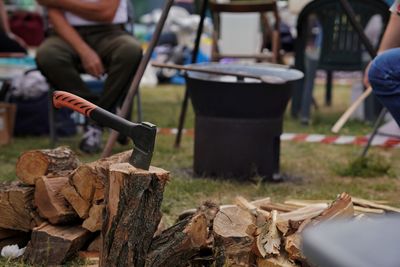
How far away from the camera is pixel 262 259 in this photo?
2963mm

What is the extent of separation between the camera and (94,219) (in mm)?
3221

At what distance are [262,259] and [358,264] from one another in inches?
69.1

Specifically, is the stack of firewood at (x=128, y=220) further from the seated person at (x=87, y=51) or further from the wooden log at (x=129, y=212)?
the seated person at (x=87, y=51)

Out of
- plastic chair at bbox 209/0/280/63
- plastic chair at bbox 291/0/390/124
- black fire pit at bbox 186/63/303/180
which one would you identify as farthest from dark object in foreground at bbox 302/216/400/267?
plastic chair at bbox 291/0/390/124

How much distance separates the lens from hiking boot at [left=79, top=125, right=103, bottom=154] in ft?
18.2

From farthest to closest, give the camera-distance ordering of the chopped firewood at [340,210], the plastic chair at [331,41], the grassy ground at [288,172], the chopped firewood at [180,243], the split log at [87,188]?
the plastic chair at [331,41]
the grassy ground at [288,172]
the split log at [87,188]
the chopped firewood at [340,210]
the chopped firewood at [180,243]

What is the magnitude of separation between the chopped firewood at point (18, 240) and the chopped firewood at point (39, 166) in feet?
0.80

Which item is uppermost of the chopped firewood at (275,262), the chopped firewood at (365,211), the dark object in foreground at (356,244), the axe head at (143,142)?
the dark object in foreground at (356,244)

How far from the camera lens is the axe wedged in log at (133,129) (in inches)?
107

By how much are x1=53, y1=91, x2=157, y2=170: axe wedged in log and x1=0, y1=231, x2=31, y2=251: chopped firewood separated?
926 mm

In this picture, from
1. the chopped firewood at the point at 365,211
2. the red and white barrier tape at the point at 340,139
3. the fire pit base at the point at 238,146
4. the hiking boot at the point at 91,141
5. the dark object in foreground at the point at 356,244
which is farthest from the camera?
the red and white barrier tape at the point at 340,139

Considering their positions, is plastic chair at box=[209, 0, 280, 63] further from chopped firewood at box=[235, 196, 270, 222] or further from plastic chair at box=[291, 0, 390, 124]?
chopped firewood at box=[235, 196, 270, 222]

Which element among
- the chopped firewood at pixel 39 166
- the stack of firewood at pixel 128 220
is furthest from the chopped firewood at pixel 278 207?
the chopped firewood at pixel 39 166

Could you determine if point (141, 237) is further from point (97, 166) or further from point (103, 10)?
point (103, 10)
